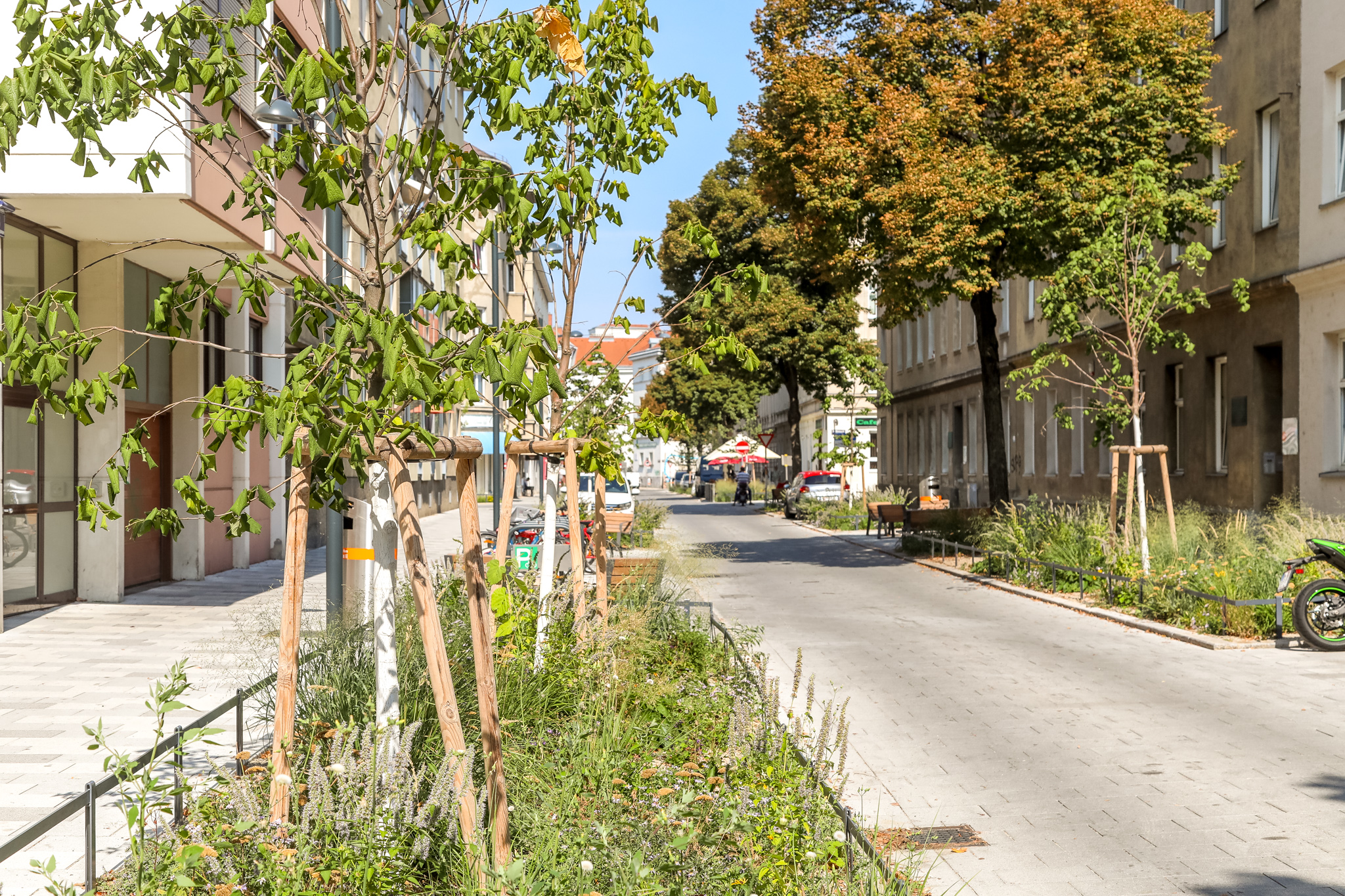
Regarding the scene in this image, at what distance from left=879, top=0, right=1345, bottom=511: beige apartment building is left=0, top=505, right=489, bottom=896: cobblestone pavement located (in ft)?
46.7

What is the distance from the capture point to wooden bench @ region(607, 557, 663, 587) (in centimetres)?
1128

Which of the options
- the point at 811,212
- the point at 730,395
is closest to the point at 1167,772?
the point at 811,212

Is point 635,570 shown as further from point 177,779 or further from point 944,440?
point 944,440

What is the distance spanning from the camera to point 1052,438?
33312 millimetres

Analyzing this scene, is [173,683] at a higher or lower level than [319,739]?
higher

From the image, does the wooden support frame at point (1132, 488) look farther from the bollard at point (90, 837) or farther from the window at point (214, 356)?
the bollard at point (90, 837)

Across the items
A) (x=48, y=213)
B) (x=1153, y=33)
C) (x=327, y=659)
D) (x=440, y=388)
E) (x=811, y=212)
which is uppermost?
(x=1153, y=33)

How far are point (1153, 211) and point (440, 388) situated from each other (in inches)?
646

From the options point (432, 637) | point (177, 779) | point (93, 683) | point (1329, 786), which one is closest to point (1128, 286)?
point (1329, 786)

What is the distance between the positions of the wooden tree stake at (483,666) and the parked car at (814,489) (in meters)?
41.0

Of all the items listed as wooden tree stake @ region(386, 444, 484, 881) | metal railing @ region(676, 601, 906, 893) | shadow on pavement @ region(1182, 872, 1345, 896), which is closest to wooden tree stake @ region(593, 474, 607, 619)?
metal railing @ region(676, 601, 906, 893)

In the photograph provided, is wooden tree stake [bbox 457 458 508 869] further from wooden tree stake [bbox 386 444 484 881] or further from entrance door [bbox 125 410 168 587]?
entrance door [bbox 125 410 168 587]

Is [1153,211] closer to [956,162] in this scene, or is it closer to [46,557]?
[956,162]

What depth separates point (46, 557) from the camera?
15156 millimetres
